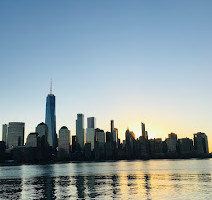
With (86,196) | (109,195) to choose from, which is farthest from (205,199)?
(86,196)

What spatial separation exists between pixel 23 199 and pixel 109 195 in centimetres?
2412

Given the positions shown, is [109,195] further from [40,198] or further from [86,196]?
[40,198]

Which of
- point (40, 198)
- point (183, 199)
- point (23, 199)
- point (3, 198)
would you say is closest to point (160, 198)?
point (183, 199)

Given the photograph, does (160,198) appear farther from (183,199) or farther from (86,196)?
(86,196)

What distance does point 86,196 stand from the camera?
76.1 m

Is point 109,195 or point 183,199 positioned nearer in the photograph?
point 183,199

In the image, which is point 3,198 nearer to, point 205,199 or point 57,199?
point 57,199

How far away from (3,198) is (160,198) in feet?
144

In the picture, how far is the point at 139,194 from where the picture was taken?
78312mm

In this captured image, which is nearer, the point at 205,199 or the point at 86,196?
the point at 205,199

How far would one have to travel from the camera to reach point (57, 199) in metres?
71.4

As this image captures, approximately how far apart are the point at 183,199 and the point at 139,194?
1386 cm

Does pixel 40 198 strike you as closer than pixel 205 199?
No

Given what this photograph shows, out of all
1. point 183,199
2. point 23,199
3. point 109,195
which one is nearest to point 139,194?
point 109,195
